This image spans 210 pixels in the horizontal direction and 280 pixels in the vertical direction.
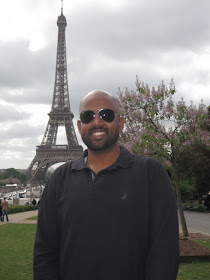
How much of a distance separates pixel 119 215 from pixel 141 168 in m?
0.40

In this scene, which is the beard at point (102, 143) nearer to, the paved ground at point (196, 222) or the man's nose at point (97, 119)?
the man's nose at point (97, 119)

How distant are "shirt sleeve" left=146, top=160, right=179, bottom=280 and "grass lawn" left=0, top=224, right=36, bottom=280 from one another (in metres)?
6.61

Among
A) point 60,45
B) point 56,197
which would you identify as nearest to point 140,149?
point 56,197

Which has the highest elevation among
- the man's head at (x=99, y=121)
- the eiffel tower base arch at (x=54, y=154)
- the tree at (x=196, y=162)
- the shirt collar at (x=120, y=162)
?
the eiffel tower base arch at (x=54, y=154)

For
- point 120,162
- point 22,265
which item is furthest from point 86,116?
point 22,265

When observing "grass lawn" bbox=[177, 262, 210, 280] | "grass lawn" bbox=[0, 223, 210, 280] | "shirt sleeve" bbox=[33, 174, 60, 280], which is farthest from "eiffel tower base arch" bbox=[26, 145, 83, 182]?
"shirt sleeve" bbox=[33, 174, 60, 280]

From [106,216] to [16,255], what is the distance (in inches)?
374

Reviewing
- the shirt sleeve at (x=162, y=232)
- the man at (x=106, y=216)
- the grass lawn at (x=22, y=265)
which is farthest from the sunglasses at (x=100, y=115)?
the grass lawn at (x=22, y=265)

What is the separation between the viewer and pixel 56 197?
2623 mm

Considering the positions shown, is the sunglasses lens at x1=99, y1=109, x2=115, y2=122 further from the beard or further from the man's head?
the beard

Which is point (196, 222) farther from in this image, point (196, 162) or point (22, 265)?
point (22, 265)

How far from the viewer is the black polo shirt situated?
231cm

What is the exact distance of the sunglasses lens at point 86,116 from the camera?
2633mm

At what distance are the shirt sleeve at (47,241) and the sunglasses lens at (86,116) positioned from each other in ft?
1.80
